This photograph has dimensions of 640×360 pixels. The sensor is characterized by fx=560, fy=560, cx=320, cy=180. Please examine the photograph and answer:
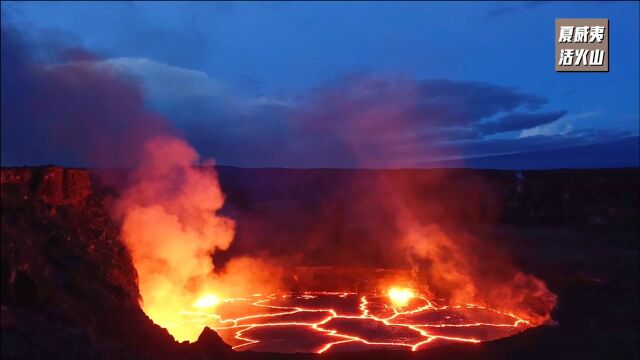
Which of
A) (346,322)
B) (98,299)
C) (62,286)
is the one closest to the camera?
(62,286)

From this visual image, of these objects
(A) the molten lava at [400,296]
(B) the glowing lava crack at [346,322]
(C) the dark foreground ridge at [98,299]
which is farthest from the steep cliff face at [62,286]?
(A) the molten lava at [400,296]

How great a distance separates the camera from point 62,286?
876cm

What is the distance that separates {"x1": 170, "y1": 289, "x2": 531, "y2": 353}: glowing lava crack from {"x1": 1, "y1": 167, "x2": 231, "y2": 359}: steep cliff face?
7.95ft

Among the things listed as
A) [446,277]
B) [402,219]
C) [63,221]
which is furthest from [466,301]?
[402,219]

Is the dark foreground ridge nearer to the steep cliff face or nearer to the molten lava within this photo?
the steep cliff face

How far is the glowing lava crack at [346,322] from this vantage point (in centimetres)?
1134

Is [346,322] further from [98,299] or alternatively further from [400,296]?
[98,299]

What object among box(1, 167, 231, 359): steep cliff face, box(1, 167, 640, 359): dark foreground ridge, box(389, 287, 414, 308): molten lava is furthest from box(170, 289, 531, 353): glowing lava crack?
box(1, 167, 231, 359): steep cliff face

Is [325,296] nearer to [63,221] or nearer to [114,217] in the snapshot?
[114,217]

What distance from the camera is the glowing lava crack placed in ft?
37.2

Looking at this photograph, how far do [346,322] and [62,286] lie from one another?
6.62 m

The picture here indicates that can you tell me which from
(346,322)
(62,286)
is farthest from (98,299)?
(346,322)

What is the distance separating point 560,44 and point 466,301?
8271 millimetres

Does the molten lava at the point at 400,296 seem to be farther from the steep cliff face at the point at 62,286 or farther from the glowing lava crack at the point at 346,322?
the steep cliff face at the point at 62,286
